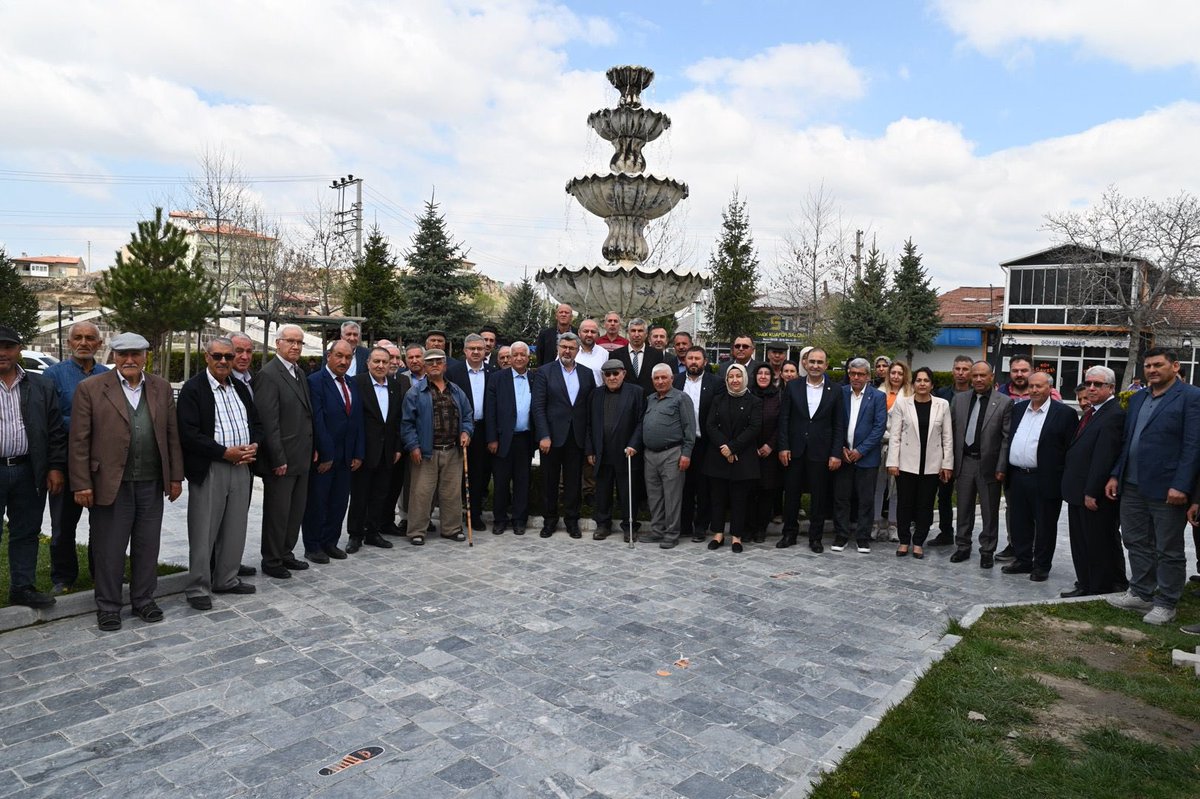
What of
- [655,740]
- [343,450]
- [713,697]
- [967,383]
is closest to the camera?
[655,740]

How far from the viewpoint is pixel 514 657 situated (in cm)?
500

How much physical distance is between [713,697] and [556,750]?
1091mm

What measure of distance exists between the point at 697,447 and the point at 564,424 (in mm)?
1497

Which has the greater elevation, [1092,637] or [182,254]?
[182,254]

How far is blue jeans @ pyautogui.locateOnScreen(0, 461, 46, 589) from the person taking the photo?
5.41 meters

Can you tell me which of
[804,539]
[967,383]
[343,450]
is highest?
[967,383]

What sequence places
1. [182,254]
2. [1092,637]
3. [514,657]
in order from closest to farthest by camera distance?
[514,657] → [1092,637] → [182,254]

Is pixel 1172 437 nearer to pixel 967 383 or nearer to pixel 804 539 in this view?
pixel 967 383

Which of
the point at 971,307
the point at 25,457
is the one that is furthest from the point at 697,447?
the point at 971,307

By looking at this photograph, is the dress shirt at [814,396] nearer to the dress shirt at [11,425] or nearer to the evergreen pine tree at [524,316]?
the dress shirt at [11,425]

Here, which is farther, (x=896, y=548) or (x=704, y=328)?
(x=704, y=328)

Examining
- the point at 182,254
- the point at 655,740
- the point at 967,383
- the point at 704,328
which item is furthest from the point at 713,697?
the point at 704,328

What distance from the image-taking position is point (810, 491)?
328 inches

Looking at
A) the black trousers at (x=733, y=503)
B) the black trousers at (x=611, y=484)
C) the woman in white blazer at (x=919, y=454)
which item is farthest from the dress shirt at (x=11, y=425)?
the woman in white blazer at (x=919, y=454)
